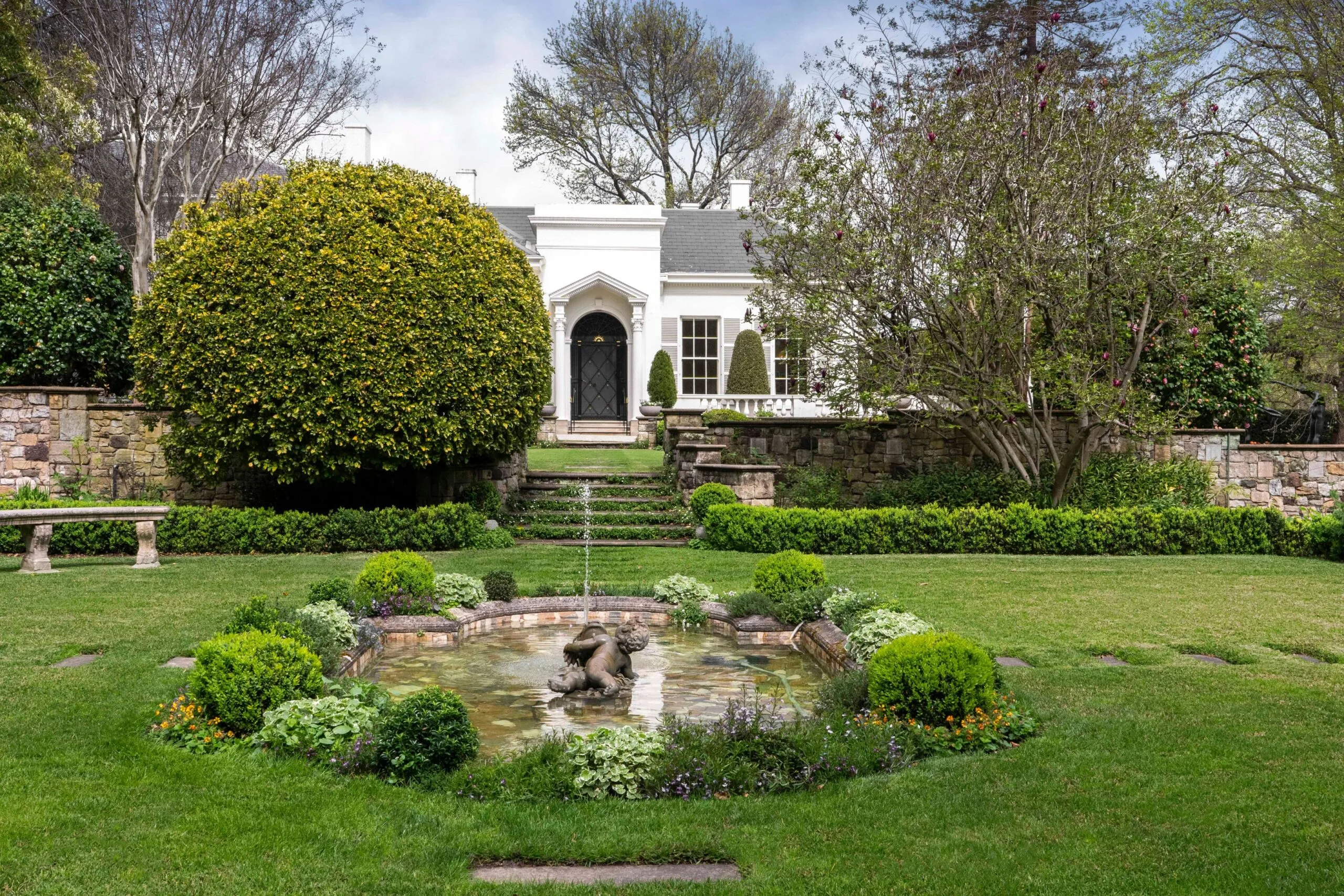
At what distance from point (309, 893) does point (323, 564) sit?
876 centimetres

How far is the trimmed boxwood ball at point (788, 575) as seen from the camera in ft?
31.1

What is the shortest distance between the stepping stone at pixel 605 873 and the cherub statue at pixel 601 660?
276cm

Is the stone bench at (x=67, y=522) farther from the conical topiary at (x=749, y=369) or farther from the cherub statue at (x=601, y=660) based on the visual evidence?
the conical topiary at (x=749, y=369)

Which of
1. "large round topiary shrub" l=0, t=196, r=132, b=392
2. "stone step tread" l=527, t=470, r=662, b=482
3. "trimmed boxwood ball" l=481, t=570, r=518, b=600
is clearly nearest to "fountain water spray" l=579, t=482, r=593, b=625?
"stone step tread" l=527, t=470, r=662, b=482

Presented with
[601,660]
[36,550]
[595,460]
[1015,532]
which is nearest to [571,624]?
[601,660]

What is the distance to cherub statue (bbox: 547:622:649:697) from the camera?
22.8 feet

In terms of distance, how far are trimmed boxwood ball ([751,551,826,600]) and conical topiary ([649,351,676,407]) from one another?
15.3 meters

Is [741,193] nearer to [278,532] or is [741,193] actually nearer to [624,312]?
[624,312]

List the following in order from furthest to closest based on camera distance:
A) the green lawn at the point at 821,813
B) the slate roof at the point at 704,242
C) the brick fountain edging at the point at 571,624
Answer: the slate roof at the point at 704,242 → the brick fountain edging at the point at 571,624 → the green lawn at the point at 821,813

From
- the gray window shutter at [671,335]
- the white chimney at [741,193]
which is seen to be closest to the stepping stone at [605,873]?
the gray window shutter at [671,335]

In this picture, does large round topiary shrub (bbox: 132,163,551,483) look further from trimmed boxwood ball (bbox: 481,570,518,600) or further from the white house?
the white house

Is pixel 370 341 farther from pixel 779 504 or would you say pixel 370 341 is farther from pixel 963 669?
pixel 963 669

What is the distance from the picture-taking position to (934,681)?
574 cm

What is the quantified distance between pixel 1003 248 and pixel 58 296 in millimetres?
12460
